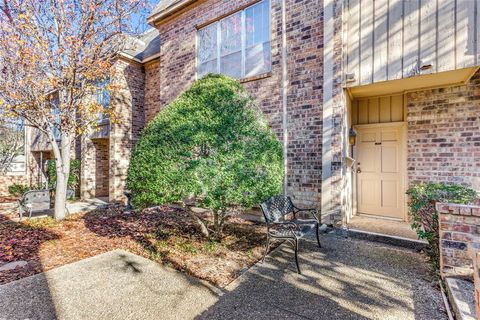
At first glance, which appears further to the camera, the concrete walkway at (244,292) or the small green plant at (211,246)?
the small green plant at (211,246)

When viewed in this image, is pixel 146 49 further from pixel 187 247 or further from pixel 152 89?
pixel 187 247

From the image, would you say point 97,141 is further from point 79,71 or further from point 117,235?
point 117,235

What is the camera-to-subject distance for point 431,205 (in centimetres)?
377

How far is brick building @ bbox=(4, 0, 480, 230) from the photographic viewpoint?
4.29m

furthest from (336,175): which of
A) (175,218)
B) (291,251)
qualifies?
(175,218)

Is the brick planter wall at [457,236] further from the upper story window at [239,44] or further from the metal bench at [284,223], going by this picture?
the upper story window at [239,44]

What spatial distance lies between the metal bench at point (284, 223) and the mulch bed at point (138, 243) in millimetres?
521

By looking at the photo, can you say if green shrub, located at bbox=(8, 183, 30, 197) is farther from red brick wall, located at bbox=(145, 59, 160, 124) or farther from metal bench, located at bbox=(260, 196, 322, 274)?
metal bench, located at bbox=(260, 196, 322, 274)

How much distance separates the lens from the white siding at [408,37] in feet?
12.9

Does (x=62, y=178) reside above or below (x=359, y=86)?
below

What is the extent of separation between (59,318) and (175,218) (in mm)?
4381

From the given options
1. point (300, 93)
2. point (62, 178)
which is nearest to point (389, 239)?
point (300, 93)

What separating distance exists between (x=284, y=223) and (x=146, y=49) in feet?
34.8

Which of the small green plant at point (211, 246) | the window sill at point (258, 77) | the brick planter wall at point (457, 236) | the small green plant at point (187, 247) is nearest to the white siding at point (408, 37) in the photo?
the window sill at point (258, 77)
